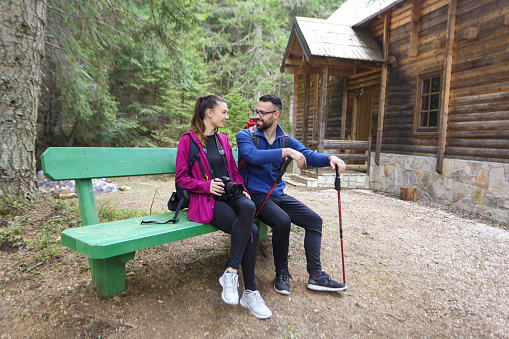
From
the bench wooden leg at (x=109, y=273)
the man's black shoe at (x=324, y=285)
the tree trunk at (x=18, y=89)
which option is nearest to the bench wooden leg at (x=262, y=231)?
the man's black shoe at (x=324, y=285)

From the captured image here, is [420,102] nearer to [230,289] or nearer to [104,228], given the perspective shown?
[230,289]

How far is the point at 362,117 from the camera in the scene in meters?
11.5

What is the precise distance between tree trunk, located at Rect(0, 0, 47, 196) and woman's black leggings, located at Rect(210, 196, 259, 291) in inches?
101

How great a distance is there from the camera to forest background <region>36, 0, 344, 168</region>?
581cm

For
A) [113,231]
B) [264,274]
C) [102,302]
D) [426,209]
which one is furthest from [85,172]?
[426,209]

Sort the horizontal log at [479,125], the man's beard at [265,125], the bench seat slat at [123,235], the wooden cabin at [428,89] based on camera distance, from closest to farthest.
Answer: the bench seat slat at [123,235] < the man's beard at [265,125] < the horizontal log at [479,125] < the wooden cabin at [428,89]

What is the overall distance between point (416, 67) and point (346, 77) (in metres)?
3.44

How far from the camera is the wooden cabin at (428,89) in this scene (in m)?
6.20

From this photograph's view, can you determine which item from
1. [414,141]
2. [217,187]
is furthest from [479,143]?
[217,187]

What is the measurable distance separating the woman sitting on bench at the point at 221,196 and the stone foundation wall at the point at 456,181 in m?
5.80

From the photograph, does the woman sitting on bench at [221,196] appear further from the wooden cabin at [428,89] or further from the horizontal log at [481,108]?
the horizontal log at [481,108]

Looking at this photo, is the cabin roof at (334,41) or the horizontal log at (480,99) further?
the cabin roof at (334,41)

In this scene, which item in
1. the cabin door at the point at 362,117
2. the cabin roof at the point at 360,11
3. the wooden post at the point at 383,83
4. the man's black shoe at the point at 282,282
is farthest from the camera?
the cabin door at the point at 362,117

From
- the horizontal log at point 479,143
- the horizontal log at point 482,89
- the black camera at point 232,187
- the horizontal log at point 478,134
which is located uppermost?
the horizontal log at point 482,89
